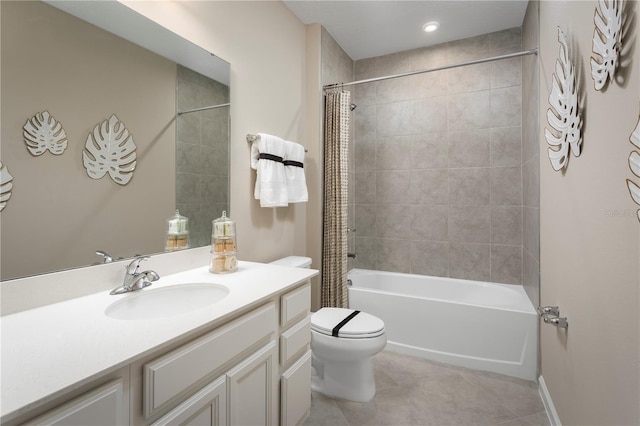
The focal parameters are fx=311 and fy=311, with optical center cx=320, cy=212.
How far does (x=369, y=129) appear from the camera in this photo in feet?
10.8

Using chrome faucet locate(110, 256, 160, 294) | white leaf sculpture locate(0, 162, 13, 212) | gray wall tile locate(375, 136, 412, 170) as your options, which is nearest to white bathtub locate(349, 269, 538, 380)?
gray wall tile locate(375, 136, 412, 170)

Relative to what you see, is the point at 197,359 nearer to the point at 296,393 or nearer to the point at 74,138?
the point at 296,393

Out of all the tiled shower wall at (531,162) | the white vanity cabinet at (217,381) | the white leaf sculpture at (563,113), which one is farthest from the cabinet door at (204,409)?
the tiled shower wall at (531,162)

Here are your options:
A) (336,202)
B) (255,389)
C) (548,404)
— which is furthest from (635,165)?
(336,202)

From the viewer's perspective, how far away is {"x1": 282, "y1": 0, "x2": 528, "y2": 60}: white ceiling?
2.37 metres

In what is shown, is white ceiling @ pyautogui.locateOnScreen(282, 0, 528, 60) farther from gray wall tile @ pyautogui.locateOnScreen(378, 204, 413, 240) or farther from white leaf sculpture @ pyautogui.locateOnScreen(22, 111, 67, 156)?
white leaf sculpture @ pyautogui.locateOnScreen(22, 111, 67, 156)

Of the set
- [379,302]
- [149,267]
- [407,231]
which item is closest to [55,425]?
[149,267]

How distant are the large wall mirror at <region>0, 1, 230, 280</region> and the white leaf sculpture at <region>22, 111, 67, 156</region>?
0.01 meters

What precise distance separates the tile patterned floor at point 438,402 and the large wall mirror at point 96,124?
1.24 m

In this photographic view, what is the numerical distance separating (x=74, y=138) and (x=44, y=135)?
89 millimetres

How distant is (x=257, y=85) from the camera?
2084 millimetres

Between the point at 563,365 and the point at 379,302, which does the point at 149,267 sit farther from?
the point at 563,365

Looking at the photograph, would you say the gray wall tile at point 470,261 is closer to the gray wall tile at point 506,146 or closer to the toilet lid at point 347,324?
the gray wall tile at point 506,146

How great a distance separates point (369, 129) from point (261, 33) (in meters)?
1.52
